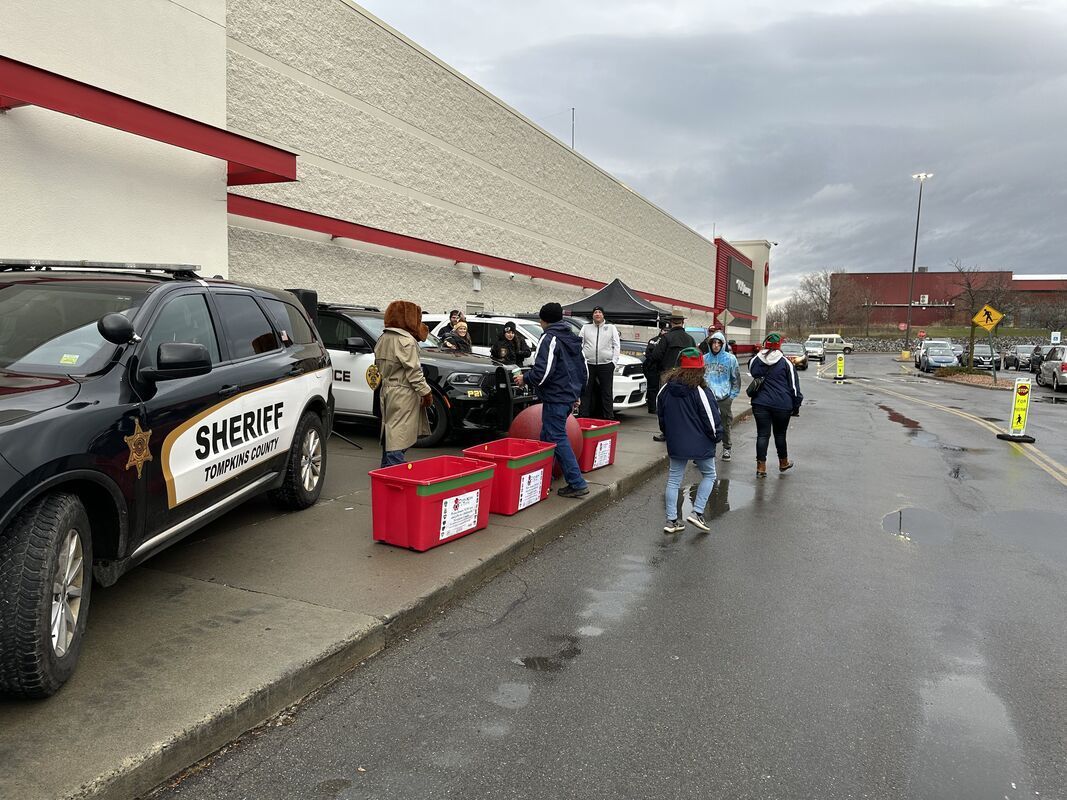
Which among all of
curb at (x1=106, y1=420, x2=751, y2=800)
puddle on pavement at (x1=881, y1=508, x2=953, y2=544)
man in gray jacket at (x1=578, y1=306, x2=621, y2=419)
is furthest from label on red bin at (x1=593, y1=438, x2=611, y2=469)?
curb at (x1=106, y1=420, x2=751, y2=800)

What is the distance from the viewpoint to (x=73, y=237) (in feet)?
28.3

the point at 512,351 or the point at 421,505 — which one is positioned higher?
the point at 512,351

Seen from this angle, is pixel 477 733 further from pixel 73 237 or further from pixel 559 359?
pixel 73 237

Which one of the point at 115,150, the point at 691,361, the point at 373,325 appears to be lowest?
the point at 691,361

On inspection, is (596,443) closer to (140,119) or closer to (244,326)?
(244,326)

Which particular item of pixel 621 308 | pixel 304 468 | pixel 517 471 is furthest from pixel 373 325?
pixel 621 308

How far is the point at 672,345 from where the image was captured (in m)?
11.2

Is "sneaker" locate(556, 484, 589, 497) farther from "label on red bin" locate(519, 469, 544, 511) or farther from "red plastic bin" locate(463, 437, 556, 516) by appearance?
"label on red bin" locate(519, 469, 544, 511)

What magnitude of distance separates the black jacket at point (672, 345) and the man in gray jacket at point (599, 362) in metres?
0.68

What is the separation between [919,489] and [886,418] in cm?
864

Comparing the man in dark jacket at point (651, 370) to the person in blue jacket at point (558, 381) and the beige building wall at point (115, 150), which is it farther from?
the beige building wall at point (115, 150)

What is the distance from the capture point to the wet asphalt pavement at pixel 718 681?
2990 mm

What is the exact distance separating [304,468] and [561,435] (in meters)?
2.41

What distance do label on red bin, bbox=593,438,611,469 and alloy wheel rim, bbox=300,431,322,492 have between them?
332 centimetres
